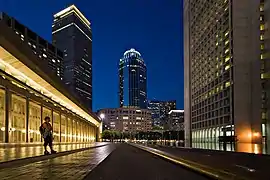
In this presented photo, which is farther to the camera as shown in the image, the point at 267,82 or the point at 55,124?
the point at 267,82

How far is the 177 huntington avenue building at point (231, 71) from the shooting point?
71188 mm

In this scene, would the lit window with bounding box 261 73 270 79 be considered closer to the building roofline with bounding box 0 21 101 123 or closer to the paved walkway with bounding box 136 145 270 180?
the building roofline with bounding box 0 21 101 123

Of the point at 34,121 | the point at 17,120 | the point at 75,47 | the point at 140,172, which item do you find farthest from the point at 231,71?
the point at 75,47

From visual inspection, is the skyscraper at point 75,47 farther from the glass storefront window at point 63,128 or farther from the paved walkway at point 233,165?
the paved walkway at point 233,165

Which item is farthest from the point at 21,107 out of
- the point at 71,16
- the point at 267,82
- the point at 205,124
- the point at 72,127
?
the point at 71,16

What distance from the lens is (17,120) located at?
3022 centimetres

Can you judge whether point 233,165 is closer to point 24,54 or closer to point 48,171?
point 48,171

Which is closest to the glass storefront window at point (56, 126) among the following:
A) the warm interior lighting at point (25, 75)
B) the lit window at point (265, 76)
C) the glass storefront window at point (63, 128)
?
the warm interior lighting at point (25, 75)

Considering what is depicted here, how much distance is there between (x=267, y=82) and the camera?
68.3m

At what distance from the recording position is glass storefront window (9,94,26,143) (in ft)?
93.6

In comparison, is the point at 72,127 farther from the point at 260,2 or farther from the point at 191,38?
the point at 191,38

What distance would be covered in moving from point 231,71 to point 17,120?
59851 millimetres

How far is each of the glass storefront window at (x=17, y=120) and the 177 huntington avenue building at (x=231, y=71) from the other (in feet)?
117

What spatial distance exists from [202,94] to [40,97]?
73.6 meters
